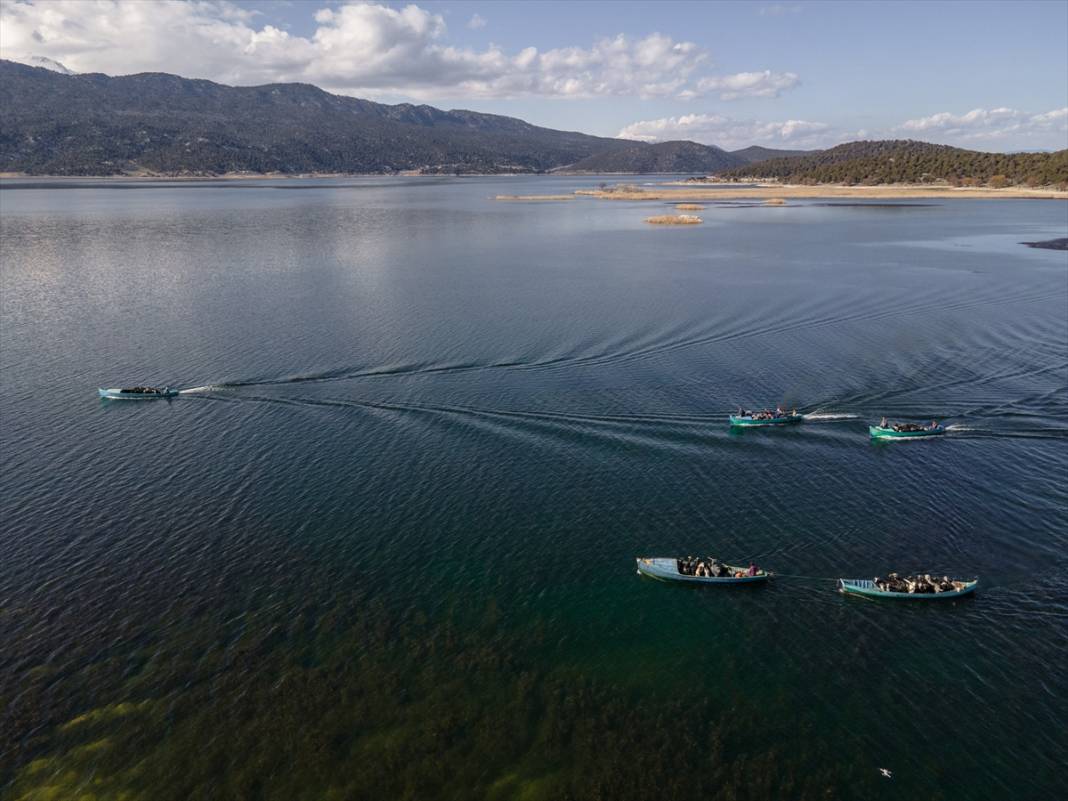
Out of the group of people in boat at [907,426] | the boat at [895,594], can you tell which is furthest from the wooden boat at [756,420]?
the boat at [895,594]

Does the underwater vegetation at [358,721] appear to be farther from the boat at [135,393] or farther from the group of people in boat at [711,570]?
the boat at [135,393]

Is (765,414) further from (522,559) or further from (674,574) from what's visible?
(522,559)


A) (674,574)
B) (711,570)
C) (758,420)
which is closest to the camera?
(711,570)

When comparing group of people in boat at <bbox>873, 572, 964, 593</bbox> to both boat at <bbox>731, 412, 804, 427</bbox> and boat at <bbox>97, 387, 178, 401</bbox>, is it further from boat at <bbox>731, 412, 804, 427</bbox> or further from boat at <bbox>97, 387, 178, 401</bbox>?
boat at <bbox>97, 387, 178, 401</bbox>

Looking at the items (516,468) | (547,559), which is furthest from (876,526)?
(516,468)

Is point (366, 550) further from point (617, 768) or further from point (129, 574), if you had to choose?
point (617, 768)

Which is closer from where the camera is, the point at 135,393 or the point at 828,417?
the point at 828,417

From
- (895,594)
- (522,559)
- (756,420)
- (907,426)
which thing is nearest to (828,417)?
(907,426)
